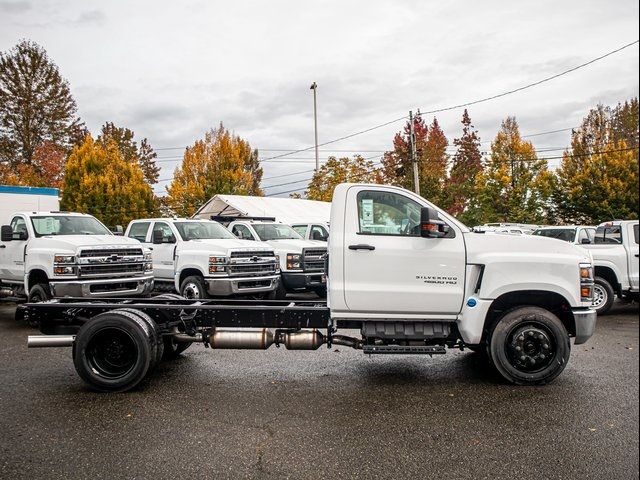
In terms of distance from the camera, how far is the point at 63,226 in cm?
1091

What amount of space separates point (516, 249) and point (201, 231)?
8325mm

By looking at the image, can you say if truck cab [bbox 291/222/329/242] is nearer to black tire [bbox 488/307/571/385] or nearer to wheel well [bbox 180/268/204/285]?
wheel well [bbox 180/268/204/285]

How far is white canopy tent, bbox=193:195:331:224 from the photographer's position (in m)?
27.0

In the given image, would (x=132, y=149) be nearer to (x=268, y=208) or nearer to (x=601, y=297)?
(x=268, y=208)

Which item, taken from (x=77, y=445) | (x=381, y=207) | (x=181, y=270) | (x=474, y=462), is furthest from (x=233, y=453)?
(x=181, y=270)

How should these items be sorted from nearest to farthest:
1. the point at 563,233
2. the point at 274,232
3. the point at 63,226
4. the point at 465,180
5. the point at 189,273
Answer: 1. the point at 63,226
2. the point at 189,273
3. the point at 563,233
4. the point at 274,232
5. the point at 465,180

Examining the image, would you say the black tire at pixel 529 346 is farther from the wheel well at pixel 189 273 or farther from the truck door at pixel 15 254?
the truck door at pixel 15 254

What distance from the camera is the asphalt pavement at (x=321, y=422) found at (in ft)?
12.4

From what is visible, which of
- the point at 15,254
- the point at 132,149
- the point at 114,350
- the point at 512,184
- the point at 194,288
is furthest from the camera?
the point at 132,149

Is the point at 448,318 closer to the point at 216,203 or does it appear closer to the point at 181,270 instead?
the point at 181,270

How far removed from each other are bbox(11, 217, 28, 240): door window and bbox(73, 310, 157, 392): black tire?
6136 millimetres

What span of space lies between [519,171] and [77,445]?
97.6ft

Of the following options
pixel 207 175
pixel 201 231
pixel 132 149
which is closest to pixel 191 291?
pixel 201 231

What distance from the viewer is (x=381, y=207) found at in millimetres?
5887
